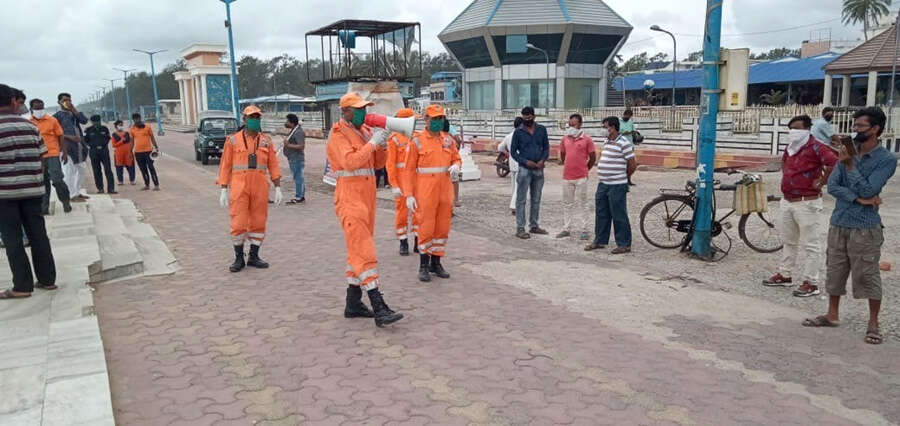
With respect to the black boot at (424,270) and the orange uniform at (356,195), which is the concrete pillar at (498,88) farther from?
the orange uniform at (356,195)

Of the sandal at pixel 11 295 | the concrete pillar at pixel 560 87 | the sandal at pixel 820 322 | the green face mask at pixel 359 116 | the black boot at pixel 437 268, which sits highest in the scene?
the concrete pillar at pixel 560 87

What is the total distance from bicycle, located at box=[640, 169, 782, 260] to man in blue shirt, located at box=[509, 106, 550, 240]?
157 cm

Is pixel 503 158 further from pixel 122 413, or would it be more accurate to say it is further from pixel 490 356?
pixel 122 413

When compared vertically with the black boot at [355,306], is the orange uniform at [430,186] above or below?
above

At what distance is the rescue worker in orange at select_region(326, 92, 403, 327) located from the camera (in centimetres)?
517

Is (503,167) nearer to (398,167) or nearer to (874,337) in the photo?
(398,167)

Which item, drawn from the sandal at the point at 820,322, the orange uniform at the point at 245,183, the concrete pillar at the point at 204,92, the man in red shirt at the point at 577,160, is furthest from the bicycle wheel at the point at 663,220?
the concrete pillar at the point at 204,92

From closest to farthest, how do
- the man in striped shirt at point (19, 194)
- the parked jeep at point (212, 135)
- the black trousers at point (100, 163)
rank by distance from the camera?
the man in striped shirt at point (19, 194)
the black trousers at point (100, 163)
the parked jeep at point (212, 135)

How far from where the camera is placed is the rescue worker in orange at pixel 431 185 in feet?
21.7

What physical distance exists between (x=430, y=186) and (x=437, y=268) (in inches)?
37.0

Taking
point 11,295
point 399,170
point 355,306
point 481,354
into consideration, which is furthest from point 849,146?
point 11,295

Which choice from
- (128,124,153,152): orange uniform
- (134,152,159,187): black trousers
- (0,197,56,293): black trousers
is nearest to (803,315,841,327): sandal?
(0,197,56,293): black trousers

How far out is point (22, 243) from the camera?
18.2ft

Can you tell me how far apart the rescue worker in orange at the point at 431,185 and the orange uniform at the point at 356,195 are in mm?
1194
